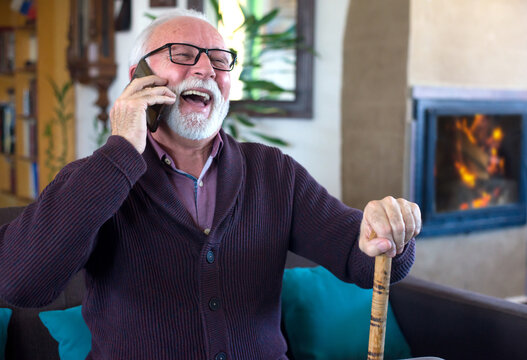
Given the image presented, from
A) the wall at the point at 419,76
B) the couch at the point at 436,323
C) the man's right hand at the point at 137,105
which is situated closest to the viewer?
the man's right hand at the point at 137,105

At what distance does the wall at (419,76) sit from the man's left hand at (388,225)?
1.87 m

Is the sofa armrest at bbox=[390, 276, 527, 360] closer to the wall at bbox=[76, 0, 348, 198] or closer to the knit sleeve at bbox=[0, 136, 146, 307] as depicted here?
the knit sleeve at bbox=[0, 136, 146, 307]

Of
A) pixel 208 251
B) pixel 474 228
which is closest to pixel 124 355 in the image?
pixel 208 251

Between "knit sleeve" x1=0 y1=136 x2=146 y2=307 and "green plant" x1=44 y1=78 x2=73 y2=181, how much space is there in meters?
3.52

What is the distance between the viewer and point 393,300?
6.55ft

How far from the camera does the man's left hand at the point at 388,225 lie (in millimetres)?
1136

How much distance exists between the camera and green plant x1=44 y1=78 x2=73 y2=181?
15.2ft

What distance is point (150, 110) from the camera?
144 centimetres

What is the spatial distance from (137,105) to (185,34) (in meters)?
0.28

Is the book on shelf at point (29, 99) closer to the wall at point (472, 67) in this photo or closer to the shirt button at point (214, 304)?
the wall at point (472, 67)

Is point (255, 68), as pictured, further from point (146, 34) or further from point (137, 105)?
point (137, 105)

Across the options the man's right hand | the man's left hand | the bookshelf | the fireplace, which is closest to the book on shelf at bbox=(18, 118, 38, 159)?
the bookshelf

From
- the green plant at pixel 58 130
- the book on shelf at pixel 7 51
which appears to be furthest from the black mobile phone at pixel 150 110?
the book on shelf at pixel 7 51

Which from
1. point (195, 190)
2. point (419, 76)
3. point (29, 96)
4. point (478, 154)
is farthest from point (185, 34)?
point (29, 96)
